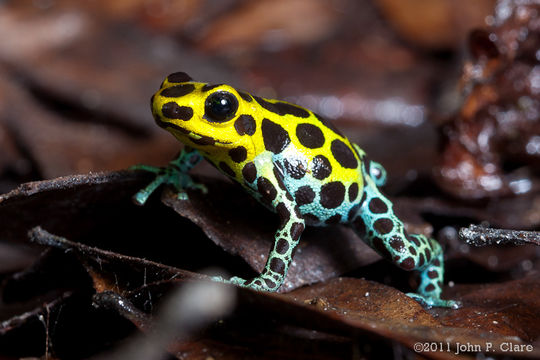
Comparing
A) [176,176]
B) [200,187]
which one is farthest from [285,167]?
[176,176]

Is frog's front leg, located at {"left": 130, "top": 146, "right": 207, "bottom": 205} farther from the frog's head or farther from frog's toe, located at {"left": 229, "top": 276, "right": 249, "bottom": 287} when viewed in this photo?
frog's toe, located at {"left": 229, "top": 276, "right": 249, "bottom": 287}

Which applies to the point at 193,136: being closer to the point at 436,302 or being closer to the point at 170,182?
the point at 170,182

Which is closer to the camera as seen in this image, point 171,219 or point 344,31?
point 171,219

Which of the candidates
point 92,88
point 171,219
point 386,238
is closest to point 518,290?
point 386,238

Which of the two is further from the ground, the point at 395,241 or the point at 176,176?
the point at 176,176

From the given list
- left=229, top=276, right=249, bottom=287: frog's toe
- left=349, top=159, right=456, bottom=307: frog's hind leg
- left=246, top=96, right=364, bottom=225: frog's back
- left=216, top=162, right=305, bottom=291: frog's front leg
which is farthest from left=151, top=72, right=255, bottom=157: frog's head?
left=349, top=159, right=456, bottom=307: frog's hind leg

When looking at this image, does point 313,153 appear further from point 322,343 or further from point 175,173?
point 322,343

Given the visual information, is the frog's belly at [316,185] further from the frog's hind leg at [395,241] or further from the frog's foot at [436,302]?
the frog's foot at [436,302]
